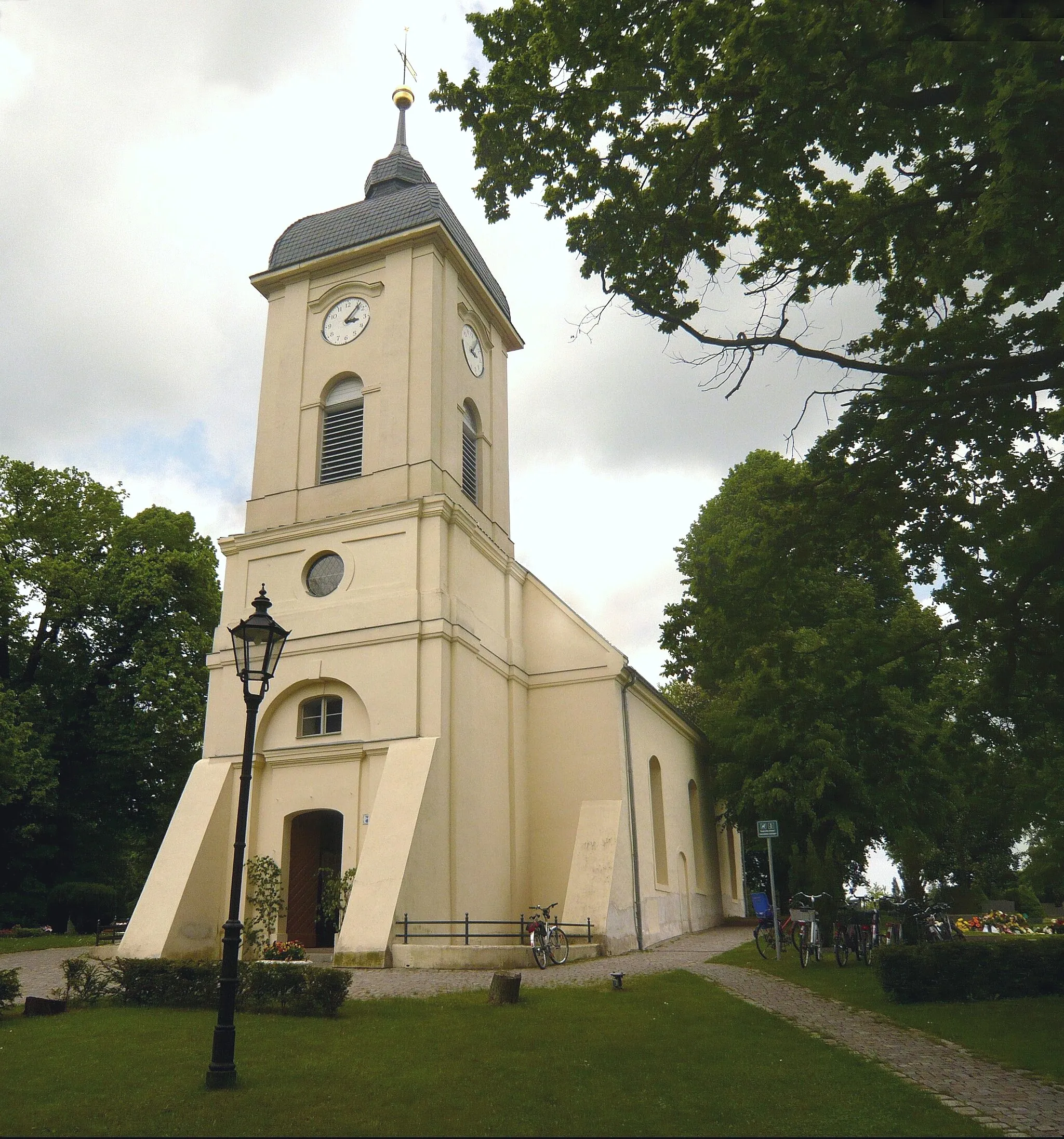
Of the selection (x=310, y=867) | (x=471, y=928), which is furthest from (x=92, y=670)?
Answer: (x=471, y=928)

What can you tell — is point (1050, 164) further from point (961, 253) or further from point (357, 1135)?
point (357, 1135)

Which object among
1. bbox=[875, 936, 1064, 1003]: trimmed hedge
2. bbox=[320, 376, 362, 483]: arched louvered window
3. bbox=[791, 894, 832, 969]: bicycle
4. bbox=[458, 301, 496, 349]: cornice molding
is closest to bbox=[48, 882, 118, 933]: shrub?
bbox=[320, 376, 362, 483]: arched louvered window

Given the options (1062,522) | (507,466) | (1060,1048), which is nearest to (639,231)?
(1062,522)

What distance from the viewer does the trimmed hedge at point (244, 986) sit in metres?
10.5

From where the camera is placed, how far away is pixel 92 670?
28.1 metres

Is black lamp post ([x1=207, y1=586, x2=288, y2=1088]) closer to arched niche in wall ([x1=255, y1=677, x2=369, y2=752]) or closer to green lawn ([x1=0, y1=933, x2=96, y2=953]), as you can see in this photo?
arched niche in wall ([x1=255, y1=677, x2=369, y2=752])

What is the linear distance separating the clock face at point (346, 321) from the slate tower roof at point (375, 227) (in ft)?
4.59

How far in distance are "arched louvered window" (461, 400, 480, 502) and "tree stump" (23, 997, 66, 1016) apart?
47.2 ft

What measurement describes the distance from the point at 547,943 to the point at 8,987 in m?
8.34

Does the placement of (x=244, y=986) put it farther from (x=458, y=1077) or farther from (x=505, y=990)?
(x=458, y=1077)

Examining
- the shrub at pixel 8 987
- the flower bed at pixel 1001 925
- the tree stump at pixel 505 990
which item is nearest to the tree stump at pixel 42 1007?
the shrub at pixel 8 987

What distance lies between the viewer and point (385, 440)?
21.8 meters

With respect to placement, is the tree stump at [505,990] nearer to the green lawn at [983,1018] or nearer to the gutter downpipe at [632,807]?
the green lawn at [983,1018]

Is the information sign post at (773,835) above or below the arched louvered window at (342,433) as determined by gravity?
below
